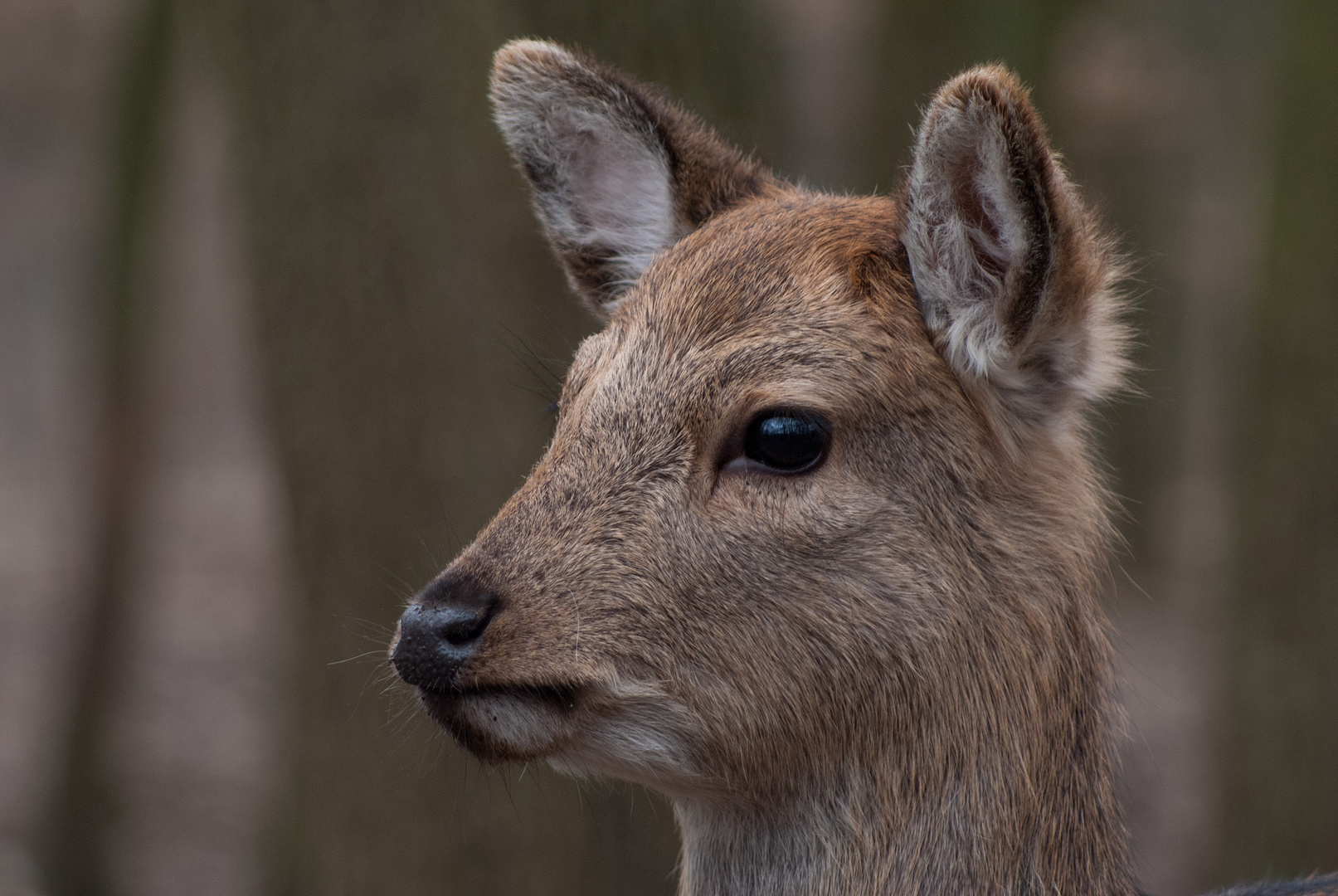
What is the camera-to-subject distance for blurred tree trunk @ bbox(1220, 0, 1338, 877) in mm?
8789

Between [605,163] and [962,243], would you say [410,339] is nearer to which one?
[605,163]

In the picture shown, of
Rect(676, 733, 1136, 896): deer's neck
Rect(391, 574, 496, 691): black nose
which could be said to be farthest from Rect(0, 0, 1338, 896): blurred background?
Rect(391, 574, 496, 691): black nose

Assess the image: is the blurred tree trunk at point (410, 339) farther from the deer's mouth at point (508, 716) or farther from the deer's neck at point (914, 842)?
the deer's mouth at point (508, 716)

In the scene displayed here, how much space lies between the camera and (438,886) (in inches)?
279

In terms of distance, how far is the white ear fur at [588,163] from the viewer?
16.0 ft

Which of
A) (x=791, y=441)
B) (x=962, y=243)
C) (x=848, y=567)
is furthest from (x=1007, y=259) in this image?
(x=848, y=567)

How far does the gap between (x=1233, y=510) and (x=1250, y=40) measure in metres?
8.90

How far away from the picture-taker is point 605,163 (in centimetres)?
511

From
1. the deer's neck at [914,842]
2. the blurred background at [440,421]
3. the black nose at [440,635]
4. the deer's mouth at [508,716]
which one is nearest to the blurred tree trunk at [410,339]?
the blurred background at [440,421]

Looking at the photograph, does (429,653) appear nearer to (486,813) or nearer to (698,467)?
(698,467)

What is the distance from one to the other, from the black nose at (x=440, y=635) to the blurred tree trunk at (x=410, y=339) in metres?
3.00

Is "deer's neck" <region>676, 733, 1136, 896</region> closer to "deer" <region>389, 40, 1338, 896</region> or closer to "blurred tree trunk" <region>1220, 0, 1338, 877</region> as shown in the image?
"deer" <region>389, 40, 1338, 896</region>

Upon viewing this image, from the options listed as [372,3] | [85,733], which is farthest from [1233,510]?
[85,733]

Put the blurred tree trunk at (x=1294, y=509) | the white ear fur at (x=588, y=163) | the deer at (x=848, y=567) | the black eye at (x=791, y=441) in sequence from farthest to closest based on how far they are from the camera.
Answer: the blurred tree trunk at (x=1294, y=509), the white ear fur at (x=588, y=163), the black eye at (x=791, y=441), the deer at (x=848, y=567)
